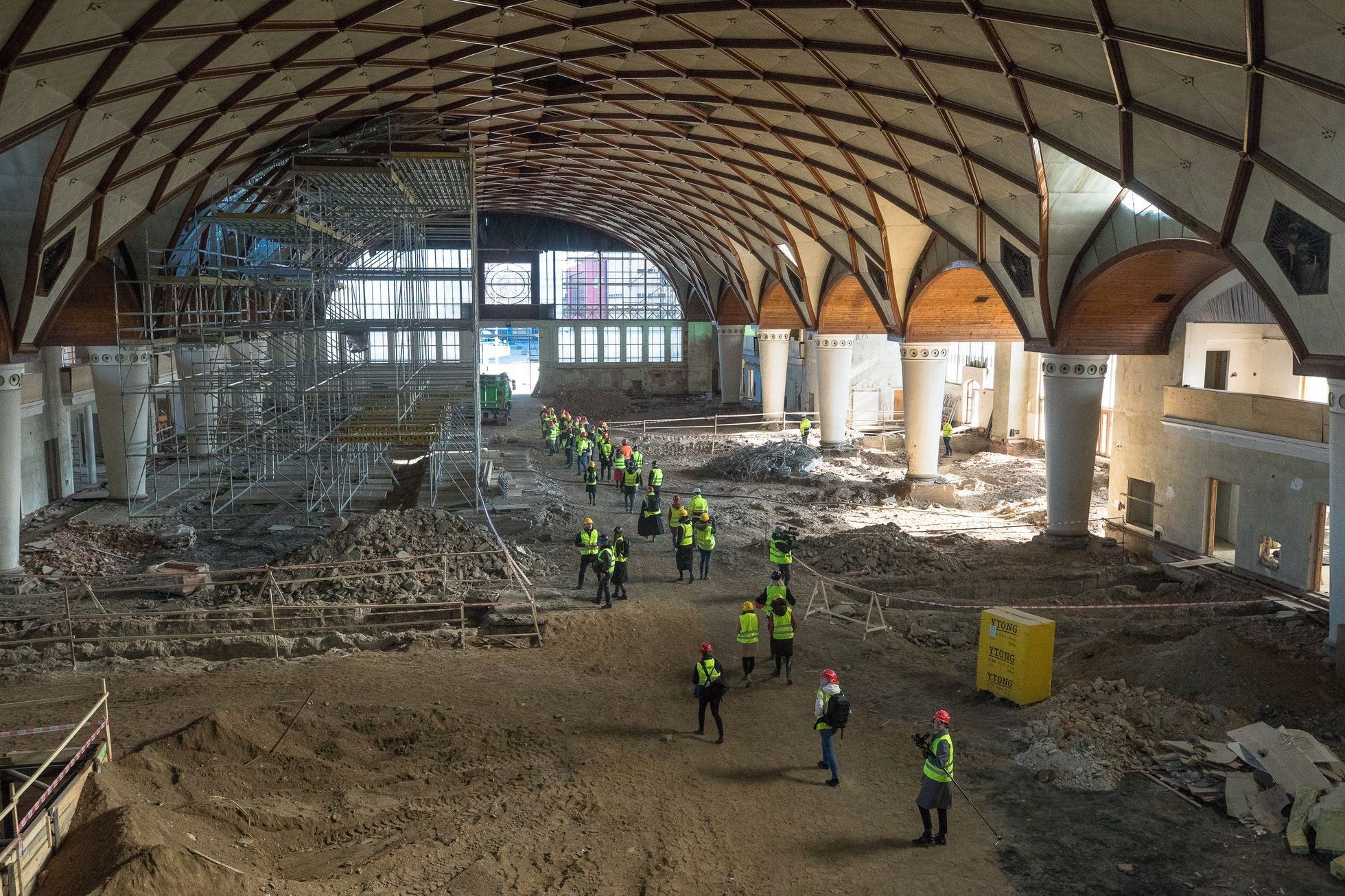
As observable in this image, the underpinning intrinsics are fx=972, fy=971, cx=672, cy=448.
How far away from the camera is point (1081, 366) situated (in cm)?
2217

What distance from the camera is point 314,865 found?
9.17m

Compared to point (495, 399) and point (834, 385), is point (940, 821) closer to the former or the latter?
point (834, 385)

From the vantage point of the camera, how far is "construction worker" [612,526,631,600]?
17.7 m

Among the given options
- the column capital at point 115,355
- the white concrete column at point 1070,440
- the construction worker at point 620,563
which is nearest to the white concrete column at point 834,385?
the white concrete column at point 1070,440

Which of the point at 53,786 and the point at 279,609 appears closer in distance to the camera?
the point at 53,786

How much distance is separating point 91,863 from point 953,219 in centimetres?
2156

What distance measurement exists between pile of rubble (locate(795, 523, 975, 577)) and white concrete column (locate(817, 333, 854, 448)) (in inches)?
591

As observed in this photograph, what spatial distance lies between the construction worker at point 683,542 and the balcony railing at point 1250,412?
1084 centimetres

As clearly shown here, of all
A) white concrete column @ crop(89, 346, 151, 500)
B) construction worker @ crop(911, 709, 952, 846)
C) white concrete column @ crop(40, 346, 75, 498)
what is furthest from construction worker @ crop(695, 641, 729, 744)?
white concrete column @ crop(40, 346, 75, 498)

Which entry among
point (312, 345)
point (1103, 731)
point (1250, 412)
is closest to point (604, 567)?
point (1103, 731)

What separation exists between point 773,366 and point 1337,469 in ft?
110

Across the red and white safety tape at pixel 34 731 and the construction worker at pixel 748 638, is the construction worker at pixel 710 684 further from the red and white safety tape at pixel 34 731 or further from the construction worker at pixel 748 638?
the red and white safety tape at pixel 34 731

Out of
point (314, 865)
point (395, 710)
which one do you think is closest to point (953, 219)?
point (395, 710)

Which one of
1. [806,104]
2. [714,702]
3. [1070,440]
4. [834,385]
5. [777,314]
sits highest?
[806,104]
